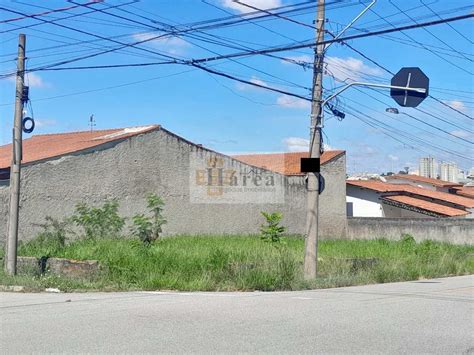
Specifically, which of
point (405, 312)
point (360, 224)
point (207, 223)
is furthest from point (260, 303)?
point (360, 224)

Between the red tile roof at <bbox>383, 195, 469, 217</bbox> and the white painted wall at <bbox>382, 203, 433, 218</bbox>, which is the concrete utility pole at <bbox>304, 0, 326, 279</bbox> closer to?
the red tile roof at <bbox>383, 195, 469, 217</bbox>

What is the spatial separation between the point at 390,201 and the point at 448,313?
34557 mm

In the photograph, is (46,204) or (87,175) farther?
(87,175)

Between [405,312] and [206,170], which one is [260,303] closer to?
[405,312]

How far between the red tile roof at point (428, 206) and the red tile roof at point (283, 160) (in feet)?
24.5

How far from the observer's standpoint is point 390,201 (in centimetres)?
4550

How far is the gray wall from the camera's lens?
25109 millimetres

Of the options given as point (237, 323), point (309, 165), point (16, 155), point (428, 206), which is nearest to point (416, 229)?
point (428, 206)

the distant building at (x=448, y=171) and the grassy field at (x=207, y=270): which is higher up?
the distant building at (x=448, y=171)

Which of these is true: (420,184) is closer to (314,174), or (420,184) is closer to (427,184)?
(427,184)

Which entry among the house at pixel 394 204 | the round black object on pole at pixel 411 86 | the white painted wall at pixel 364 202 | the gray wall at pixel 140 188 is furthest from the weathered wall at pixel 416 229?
the round black object on pole at pixel 411 86

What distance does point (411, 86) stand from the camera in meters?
16.9

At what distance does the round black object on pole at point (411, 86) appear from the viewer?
1683 centimetres

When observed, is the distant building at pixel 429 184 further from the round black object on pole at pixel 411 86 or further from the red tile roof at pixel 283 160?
the round black object on pole at pixel 411 86
